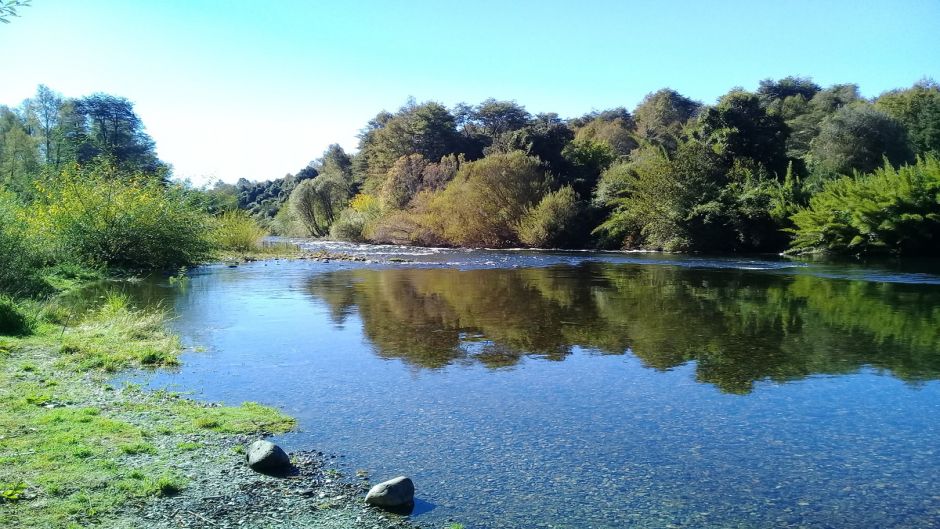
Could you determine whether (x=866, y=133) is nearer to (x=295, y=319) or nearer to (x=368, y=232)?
(x=368, y=232)

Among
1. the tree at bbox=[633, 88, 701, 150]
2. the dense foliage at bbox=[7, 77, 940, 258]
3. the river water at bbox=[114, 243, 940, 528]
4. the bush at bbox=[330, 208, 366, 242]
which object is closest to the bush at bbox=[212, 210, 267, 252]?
the dense foliage at bbox=[7, 77, 940, 258]

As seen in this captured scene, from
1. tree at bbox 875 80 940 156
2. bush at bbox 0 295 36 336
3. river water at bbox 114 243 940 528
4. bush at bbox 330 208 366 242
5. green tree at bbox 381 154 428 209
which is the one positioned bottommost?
river water at bbox 114 243 940 528

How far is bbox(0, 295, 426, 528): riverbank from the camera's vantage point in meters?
5.54

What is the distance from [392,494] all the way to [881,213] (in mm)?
36600

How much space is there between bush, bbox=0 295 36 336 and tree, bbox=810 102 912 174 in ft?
159

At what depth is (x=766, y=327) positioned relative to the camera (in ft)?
51.5

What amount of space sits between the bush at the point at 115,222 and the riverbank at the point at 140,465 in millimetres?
19590

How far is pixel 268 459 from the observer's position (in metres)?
6.63

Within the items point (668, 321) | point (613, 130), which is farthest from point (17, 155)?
point (668, 321)

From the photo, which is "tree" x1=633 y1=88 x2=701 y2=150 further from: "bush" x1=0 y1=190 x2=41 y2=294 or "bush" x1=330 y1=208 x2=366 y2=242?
"bush" x1=0 y1=190 x2=41 y2=294

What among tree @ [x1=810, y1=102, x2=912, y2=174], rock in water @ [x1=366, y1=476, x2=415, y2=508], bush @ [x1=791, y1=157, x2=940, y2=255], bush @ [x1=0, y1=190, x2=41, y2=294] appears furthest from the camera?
tree @ [x1=810, y1=102, x2=912, y2=174]

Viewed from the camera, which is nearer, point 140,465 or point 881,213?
point 140,465

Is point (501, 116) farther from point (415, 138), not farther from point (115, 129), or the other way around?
point (115, 129)

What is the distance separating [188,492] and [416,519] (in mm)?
2140
